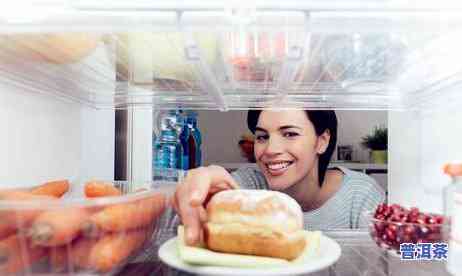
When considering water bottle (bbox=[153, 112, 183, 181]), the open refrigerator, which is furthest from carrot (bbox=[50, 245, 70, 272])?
water bottle (bbox=[153, 112, 183, 181])

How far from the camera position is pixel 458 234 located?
0.47 metres

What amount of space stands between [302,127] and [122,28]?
1156 millimetres

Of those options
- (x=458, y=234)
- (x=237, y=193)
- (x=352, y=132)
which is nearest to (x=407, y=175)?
(x=458, y=234)

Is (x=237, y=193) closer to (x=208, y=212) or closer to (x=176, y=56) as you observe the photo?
(x=208, y=212)

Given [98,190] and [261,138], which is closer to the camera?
[98,190]

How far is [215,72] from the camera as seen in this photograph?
2.01 feet

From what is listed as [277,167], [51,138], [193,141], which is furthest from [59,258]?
[193,141]

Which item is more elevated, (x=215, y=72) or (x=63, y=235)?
(x=215, y=72)

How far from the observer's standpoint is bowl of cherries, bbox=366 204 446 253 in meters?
0.56

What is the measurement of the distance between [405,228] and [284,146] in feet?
3.12

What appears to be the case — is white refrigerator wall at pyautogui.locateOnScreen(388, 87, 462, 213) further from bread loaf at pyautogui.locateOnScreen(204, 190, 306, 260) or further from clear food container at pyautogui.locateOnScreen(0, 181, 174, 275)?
clear food container at pyautogui.locateOnScreen(0, 181, 174, 275)

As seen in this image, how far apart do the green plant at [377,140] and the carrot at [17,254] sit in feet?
7.96

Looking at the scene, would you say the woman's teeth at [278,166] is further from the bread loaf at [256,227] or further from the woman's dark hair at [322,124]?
the bread loaf at [256,227]

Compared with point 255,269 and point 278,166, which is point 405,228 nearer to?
point 255,269
